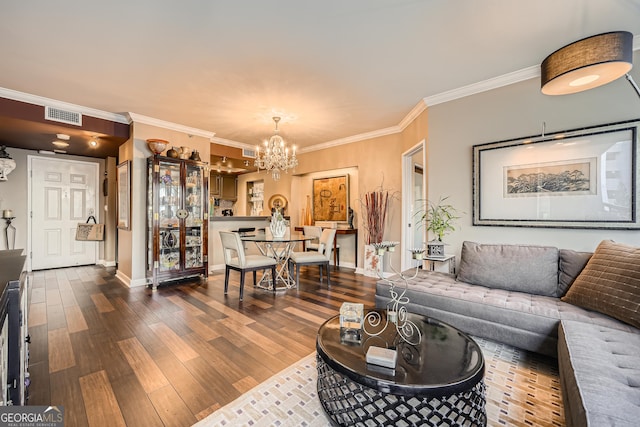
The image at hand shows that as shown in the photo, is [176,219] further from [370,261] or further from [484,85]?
[484,85]

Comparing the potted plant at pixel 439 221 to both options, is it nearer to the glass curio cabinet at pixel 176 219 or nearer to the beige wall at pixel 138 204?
the glass curio cabinet at pixel 176 219

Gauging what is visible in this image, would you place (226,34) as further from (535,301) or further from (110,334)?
(535,301)

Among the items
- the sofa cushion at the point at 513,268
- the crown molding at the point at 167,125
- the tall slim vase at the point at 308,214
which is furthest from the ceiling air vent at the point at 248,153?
the sofa cushion at the point at 513,268

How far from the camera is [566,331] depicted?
1.75m

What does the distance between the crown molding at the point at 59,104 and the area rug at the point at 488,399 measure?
4.47m

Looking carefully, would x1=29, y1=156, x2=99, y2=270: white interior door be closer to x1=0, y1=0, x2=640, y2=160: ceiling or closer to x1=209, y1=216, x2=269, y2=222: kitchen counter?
x1=0, y1=0, x2=640, y2=160: ceiling

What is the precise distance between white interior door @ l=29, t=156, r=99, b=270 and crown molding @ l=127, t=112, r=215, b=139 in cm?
278

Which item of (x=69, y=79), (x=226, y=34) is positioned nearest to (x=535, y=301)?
(x=226, y=34)

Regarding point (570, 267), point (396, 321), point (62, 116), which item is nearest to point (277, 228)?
point (396, 321)

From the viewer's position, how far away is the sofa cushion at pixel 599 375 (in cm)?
100

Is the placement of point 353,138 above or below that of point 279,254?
above

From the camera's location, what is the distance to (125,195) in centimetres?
458

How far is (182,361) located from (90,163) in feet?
19.5

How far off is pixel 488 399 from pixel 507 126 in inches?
106
